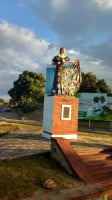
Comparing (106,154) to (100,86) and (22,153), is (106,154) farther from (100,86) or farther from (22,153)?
(100,86)

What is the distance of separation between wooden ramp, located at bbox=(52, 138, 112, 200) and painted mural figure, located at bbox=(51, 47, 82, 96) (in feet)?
14.8

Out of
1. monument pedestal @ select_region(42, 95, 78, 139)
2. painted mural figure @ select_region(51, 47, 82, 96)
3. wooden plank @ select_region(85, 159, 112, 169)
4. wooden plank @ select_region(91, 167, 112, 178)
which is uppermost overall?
painted mural figure @ select_region(51, 47, 82, 96)

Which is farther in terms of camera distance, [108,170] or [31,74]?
[31,74]

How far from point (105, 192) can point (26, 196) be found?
232cm

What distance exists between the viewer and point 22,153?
26.3 feet

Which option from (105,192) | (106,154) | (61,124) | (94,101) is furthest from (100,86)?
(105,192)

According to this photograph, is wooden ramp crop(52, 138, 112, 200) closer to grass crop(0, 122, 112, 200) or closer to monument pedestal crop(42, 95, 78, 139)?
grass crop(0, 122, 112, 200)

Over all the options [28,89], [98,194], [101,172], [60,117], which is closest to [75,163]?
[101,172]

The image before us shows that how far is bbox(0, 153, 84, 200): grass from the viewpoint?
16.7 ft

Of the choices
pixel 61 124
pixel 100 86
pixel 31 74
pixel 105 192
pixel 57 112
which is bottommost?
pixel 105 192

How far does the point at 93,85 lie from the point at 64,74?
21.5 meters

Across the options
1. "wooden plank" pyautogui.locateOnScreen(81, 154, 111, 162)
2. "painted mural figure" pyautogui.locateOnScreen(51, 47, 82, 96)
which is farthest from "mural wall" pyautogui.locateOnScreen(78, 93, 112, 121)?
"wooden plank" pyautogui.locateOnScreen(81, 154, 111, 162)

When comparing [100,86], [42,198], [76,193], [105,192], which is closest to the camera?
[42,198]

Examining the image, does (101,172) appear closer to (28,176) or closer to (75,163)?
→ (75,163)
